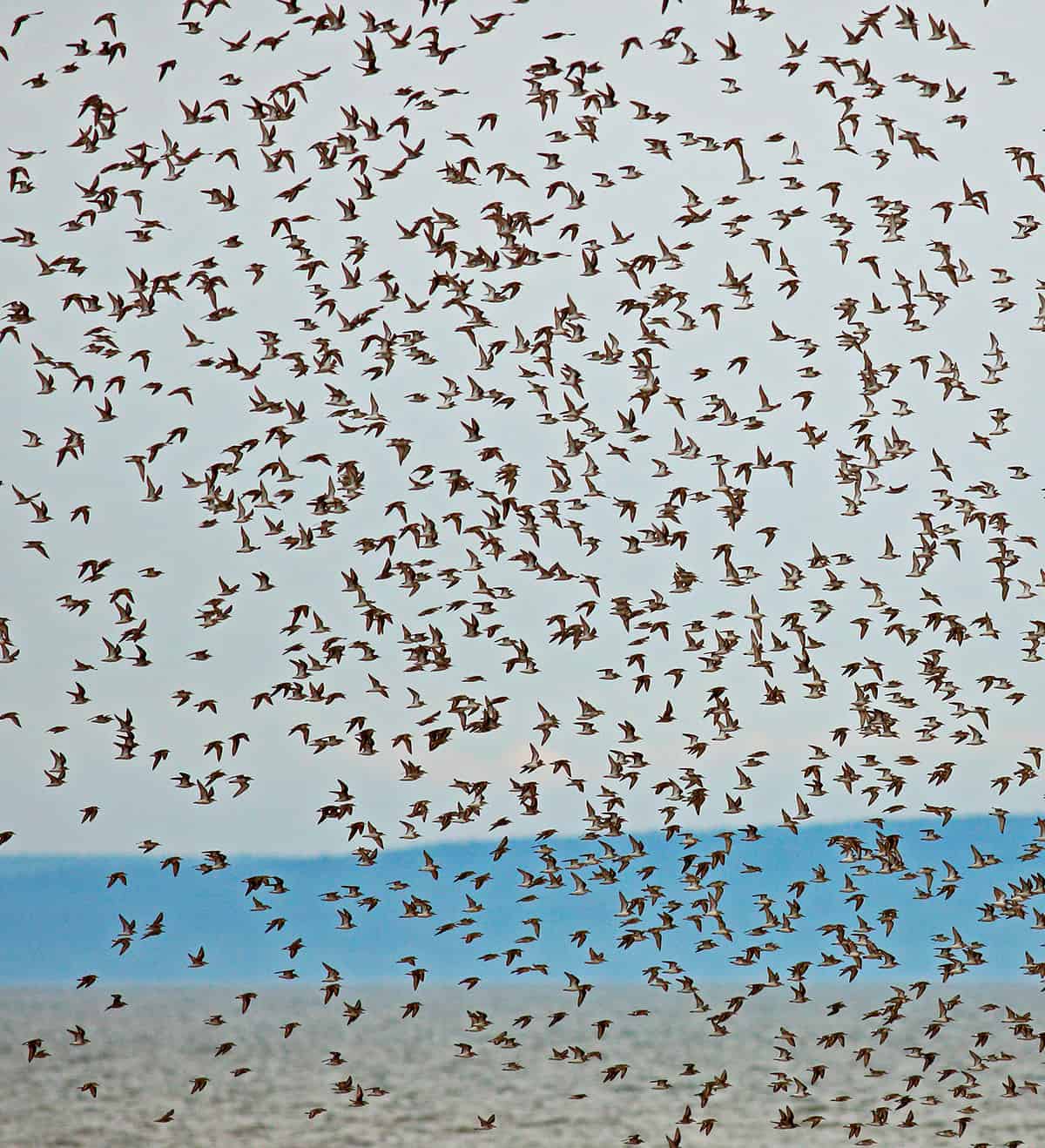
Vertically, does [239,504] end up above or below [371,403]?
below

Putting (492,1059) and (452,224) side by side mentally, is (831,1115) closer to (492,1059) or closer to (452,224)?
(492,1059)

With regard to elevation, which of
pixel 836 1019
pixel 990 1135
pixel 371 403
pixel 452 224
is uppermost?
pixel 836 1019

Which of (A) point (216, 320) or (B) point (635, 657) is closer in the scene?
(A) point (216, 320)

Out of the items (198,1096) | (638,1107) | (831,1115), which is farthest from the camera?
(198,1096)

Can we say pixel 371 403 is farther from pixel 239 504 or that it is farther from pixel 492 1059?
pixel 492 1059

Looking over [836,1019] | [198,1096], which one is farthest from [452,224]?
[836,1019]

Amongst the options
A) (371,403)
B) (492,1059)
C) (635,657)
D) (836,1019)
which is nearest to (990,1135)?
(635,657)

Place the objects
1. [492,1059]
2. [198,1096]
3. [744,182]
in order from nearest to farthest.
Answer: [744,182] → [198,1096] → [492,1059]
